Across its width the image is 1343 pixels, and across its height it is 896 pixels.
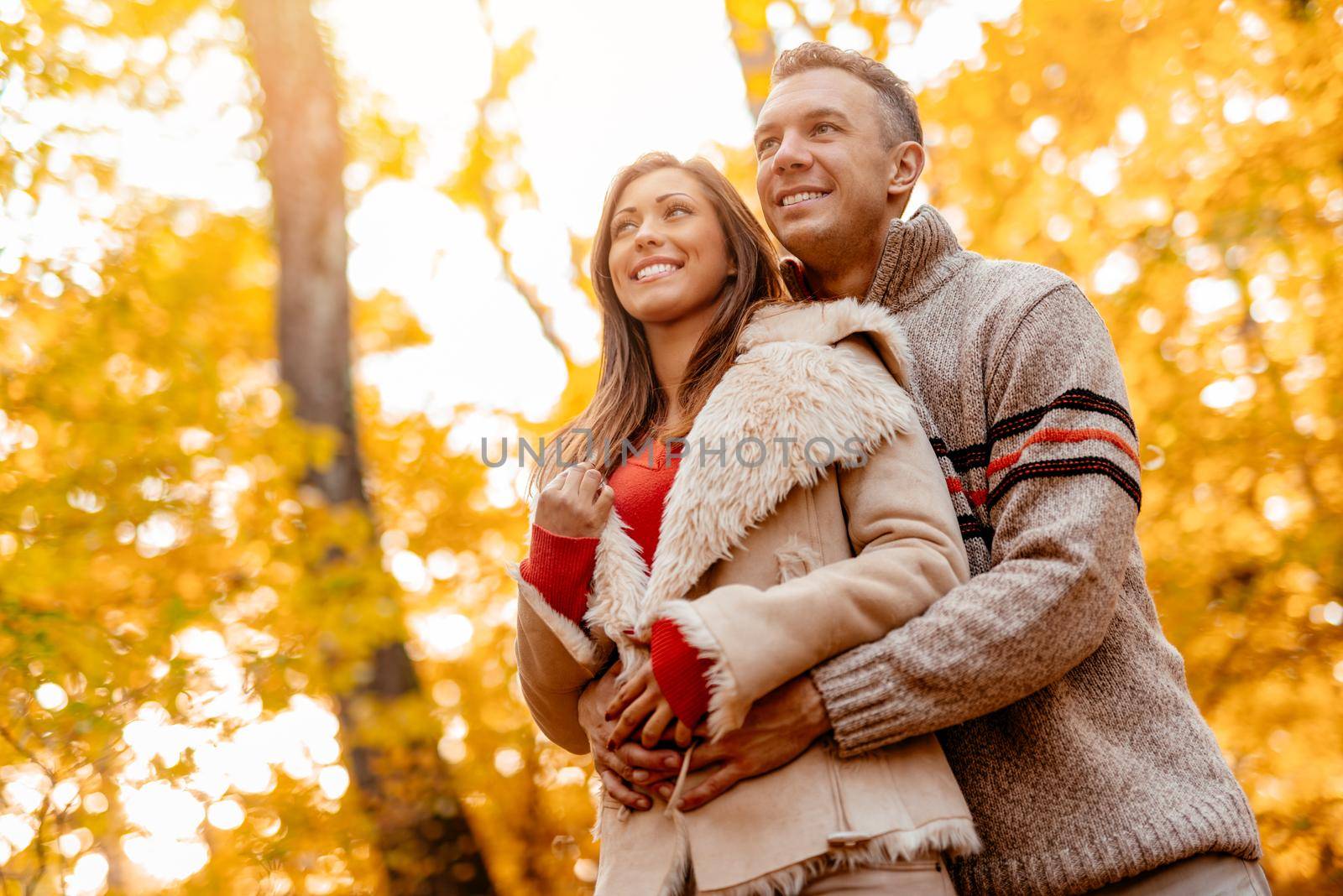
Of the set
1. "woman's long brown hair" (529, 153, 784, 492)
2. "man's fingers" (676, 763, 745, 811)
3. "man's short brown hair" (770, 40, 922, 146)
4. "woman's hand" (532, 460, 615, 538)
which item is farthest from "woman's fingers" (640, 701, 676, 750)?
"man's short brown hair" (770, 40, 922, 146)

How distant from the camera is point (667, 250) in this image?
261cm

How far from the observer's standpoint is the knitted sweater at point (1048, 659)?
1.88m

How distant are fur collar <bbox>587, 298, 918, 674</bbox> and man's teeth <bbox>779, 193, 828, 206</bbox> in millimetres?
469

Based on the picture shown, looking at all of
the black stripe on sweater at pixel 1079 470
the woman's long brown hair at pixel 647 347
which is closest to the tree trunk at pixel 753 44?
the woman's long brown hair at pixel 647 347

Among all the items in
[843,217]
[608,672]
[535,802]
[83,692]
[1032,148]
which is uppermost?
[1032,148]

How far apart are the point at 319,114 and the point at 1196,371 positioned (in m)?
5.33

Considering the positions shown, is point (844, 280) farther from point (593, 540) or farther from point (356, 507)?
point (356, 507)

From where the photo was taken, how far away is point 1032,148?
16.4ft

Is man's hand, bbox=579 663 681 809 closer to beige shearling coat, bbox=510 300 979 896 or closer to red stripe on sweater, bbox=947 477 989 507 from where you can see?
beige shearling coat, bbox=510 300 979 896

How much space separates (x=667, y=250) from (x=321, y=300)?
4.89 m

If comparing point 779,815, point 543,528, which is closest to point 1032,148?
point 543,528

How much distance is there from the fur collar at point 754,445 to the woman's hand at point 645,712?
8cm

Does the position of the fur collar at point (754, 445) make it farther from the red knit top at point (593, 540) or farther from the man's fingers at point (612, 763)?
the man's fingers at point (612, 763)

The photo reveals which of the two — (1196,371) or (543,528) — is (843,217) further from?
(1196,371)
